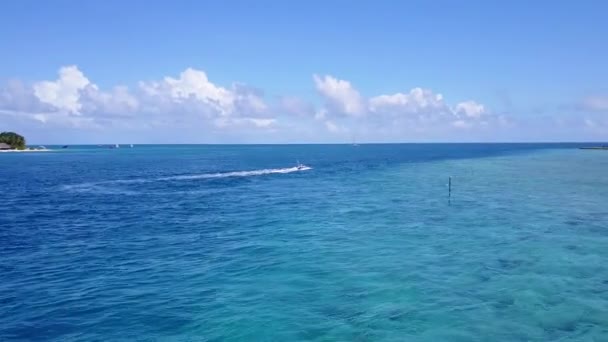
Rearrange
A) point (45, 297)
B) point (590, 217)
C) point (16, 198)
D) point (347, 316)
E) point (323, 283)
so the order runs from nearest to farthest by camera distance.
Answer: point (347, 316), point (45, 297), point (323, 283), point (590, 217), point (16, 198)

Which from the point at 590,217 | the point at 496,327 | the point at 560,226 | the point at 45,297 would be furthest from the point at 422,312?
the point at 590,217

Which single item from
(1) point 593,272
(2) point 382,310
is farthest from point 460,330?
(1) point 593,272

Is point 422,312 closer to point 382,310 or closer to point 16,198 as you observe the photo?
point 382,310

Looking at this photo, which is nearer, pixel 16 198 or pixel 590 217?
pixel 590 217

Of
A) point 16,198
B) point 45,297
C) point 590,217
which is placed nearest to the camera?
point 45,297

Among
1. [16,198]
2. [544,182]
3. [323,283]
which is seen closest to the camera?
[323,283]

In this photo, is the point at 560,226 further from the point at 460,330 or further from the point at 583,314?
the point at 460,330
